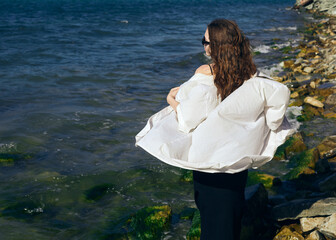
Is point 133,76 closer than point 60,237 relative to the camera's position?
No

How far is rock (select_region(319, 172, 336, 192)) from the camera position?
17.3 ft

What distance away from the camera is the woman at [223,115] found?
2.78 meters

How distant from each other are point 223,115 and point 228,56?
1.43 feet

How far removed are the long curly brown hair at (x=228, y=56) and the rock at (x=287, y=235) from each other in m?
2.22

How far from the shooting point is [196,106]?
2.82m

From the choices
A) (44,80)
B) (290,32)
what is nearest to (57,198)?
(44,80)

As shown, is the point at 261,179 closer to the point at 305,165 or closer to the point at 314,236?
the point at 305,165

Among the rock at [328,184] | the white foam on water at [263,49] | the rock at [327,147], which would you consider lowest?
the white foam on water at [263,49]

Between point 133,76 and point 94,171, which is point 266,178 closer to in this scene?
point 94,171

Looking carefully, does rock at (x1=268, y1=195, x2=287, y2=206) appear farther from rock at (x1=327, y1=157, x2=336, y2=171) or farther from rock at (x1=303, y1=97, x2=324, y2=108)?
rock at (x1=303, y1=97, x2=324, y2=108)

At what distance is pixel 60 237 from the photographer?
5340mm

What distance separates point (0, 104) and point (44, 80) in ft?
10.3

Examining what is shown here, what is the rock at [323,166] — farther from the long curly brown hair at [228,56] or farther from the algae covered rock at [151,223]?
the long curly brown hair at [228,56]

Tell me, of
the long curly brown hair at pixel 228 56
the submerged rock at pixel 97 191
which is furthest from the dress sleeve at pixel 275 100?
the submerged rock at pixel 97 191
